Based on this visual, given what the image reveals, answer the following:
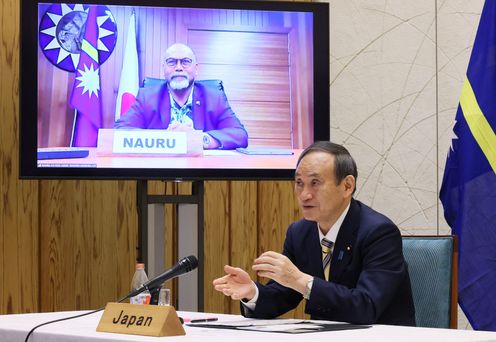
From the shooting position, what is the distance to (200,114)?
416cm

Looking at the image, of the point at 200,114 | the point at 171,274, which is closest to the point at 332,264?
the point at 171,274

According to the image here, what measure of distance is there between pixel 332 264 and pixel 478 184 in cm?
133

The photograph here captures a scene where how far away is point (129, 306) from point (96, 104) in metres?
2.09

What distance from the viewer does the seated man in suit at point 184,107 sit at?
4117 mm

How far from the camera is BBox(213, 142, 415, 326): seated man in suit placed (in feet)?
8.57

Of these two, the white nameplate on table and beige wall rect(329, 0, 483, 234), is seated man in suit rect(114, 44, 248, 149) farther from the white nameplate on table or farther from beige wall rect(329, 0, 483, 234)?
beige wall rect(329, 0, 483, 234)

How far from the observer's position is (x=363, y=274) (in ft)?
9.16

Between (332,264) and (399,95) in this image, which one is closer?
(332,264)

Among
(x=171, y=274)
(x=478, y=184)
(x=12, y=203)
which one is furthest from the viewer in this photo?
(x=12, y=203)

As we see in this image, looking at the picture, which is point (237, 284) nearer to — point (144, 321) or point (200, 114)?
point (144, 321)

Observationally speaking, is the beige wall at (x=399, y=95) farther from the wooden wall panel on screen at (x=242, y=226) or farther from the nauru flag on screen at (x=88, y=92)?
the nauru flag on screen at (x=88, y=92)

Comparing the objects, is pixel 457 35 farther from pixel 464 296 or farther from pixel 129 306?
pixel 129 306

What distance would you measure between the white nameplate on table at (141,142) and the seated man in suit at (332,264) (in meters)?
1.13

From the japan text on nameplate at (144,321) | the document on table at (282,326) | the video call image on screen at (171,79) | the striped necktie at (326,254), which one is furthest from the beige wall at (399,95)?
the japan text on nameplate at (144,321)
